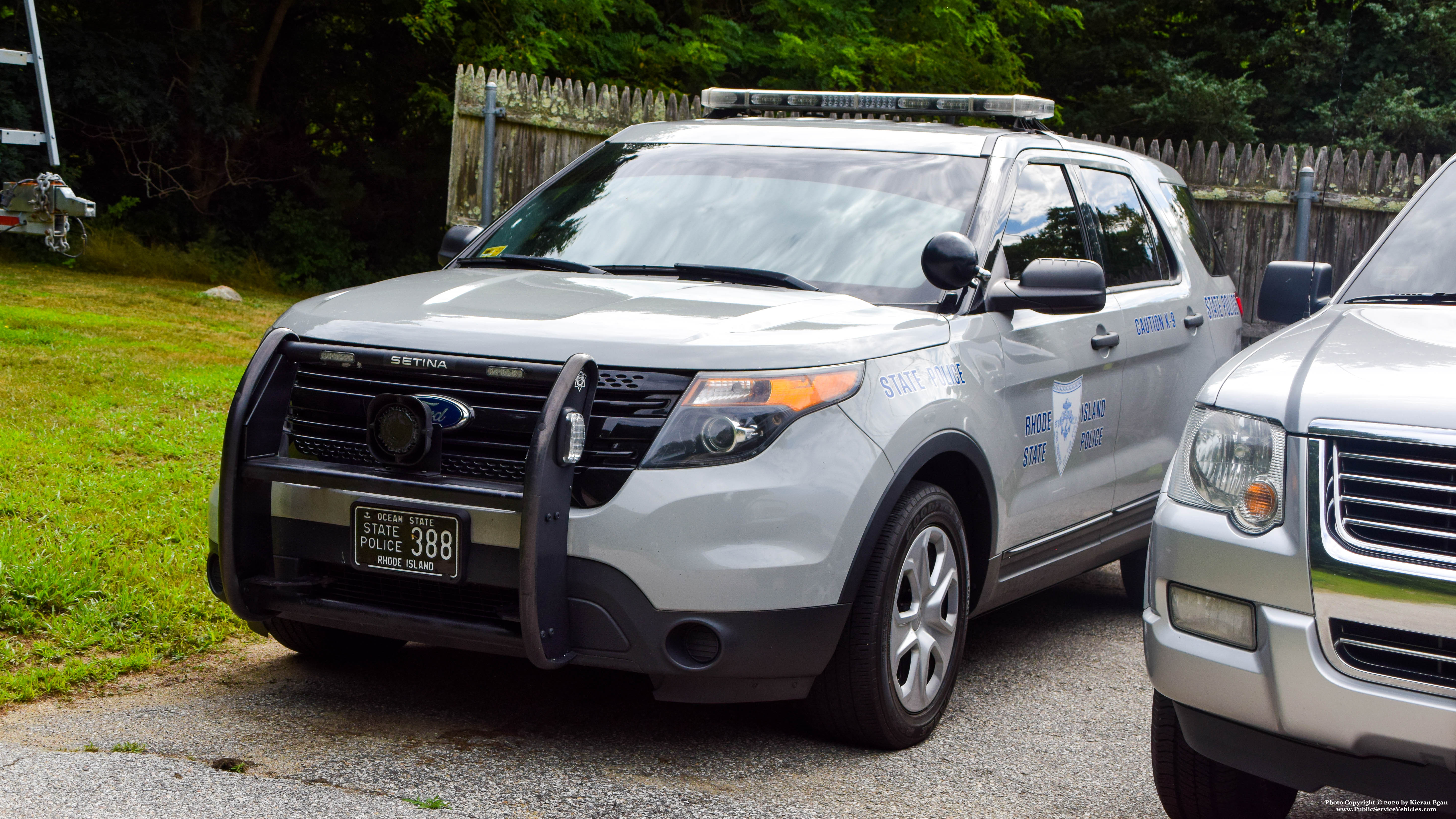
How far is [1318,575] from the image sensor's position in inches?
112

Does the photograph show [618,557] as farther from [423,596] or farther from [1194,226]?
[1194,226]

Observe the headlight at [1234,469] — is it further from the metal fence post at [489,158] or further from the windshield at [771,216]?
the metal fence post at [489,158]

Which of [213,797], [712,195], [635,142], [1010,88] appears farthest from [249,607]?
[1010,88]

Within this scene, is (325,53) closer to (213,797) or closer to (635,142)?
(635,142)

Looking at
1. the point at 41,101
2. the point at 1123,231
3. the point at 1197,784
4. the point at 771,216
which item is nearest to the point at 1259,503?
the point at 1197,784

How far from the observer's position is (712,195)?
4965 mm

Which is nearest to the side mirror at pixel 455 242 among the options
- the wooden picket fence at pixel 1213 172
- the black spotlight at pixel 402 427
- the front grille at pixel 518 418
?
the front grille at pixel 518 418

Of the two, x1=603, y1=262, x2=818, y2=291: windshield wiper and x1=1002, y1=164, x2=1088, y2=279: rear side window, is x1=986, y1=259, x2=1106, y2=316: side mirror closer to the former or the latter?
x1=1002, y1=164, x2=1088, y2=279: rear side window

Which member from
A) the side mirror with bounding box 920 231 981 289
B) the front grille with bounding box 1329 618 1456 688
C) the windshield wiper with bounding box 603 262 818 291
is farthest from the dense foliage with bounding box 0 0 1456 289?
the front grille with bounding box 1329 618 1456 688

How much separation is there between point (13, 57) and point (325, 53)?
14.6m

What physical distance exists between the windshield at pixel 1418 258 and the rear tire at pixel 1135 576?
2.08 m

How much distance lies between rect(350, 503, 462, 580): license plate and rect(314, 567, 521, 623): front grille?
0.13 ft

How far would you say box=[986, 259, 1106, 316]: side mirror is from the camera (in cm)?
450

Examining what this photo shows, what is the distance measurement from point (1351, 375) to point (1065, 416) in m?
1.93
